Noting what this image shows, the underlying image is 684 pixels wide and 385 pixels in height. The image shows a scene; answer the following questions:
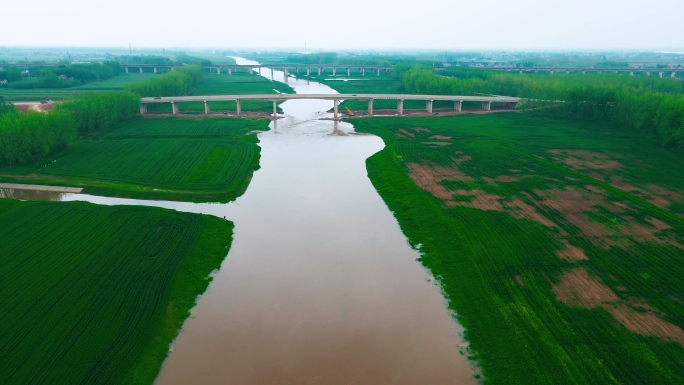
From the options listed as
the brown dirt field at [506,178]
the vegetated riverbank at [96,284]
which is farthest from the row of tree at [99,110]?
the brown dirt field at [506,178]

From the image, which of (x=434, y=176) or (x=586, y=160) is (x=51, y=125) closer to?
(x=434, y=176)

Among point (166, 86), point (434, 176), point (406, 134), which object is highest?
point (166, 86)

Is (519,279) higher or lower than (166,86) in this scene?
lower

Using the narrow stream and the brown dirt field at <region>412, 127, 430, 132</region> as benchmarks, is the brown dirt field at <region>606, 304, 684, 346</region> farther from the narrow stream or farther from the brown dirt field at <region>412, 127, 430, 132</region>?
the brown dirt field at <region>412, 127, 430, 132</region>

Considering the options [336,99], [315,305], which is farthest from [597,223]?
[336,99]

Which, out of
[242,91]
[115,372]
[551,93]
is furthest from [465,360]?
[242,91]

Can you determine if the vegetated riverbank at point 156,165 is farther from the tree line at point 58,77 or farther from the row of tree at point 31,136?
the tree line at point 58,77
